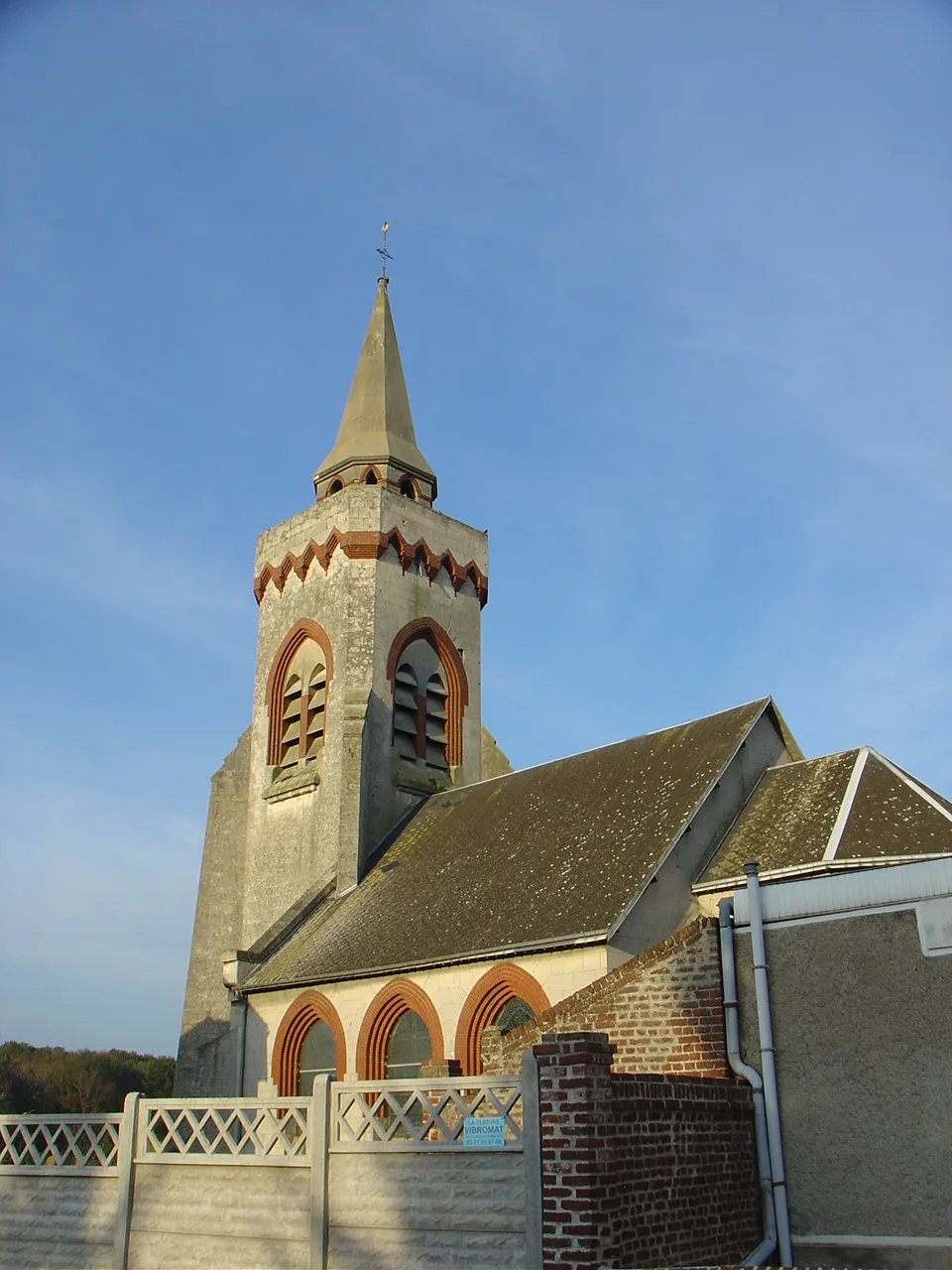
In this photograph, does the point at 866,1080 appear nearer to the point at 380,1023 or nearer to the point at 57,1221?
the point at 57,1221

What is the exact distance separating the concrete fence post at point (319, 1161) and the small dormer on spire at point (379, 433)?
63.3 feet

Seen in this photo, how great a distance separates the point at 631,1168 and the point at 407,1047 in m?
10.2

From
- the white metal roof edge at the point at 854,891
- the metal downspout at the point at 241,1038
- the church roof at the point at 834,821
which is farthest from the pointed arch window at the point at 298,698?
the white metal roof edge at the point at 854,891

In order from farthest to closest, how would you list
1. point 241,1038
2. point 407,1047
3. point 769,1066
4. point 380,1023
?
1. point 241,1038
2. point 380,1023
3. point 407,1047
4. point 769,1066

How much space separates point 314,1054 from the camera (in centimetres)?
2008

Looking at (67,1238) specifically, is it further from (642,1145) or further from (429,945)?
(429,945)

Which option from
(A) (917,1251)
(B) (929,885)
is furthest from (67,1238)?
(B) (929,885)

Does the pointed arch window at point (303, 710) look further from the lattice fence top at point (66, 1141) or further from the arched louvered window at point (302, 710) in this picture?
the lattice fence top at point (66, 1141)

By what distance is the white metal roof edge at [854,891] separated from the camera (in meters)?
10.8

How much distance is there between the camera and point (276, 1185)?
9.75m

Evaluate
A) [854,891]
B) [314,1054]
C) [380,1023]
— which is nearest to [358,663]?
[314,1054]

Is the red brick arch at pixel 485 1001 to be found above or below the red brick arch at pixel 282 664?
below

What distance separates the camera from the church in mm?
16453

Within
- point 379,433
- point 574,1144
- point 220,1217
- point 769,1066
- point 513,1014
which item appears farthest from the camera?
point 379,433
